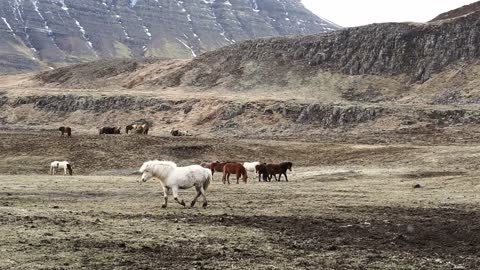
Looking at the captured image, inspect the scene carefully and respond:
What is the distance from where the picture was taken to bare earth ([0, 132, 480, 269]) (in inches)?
476

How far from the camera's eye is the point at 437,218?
18.1 m

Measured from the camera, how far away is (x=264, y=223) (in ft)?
54.8

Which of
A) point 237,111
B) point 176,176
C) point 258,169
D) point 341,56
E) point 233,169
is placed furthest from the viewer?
point 341,56

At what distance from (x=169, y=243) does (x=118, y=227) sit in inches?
90.2

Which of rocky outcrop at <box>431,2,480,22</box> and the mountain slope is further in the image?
rocky outcrop at <box>431,2,480,22</box>

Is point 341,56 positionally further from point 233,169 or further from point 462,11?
point 233,169

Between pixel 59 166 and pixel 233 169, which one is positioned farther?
pixel 59 166

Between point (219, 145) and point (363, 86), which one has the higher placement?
point (363, 86)

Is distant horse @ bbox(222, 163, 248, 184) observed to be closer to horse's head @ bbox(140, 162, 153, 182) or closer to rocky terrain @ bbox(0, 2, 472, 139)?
horse's head @ bbox(140, 162, 153, 182)

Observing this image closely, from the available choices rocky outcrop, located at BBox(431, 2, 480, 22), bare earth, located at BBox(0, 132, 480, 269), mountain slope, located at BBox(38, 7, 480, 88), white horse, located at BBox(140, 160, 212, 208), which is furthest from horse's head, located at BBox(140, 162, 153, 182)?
rocky outcrop, located at BBox(431, 2, 480, 22)

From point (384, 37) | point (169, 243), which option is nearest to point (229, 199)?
point (169, 243)

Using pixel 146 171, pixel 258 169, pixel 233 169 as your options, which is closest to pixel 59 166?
pixel 233 169

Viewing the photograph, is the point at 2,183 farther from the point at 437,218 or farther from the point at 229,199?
the point at 437,218

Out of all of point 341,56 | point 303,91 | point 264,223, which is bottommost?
point 264,223
